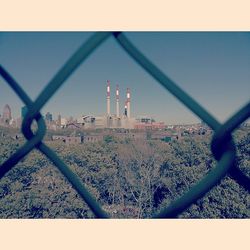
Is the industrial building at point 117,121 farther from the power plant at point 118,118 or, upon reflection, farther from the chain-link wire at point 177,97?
the chain-link wire at point 177,97

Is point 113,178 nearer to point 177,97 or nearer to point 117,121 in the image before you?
point 117,121

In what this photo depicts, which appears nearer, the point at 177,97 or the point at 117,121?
the point at 177,97

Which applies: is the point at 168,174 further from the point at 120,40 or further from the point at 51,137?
the point at 120,40

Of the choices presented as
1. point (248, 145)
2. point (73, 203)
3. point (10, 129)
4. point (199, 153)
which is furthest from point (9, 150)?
point (248, 145)

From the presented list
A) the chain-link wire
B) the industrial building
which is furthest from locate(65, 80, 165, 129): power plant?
the chain-link wire

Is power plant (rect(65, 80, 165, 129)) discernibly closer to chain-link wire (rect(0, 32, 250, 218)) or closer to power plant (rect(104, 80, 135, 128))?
power plant (rect(104, 80, 135, 128))

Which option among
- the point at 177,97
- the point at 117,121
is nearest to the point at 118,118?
the point at 117,121
